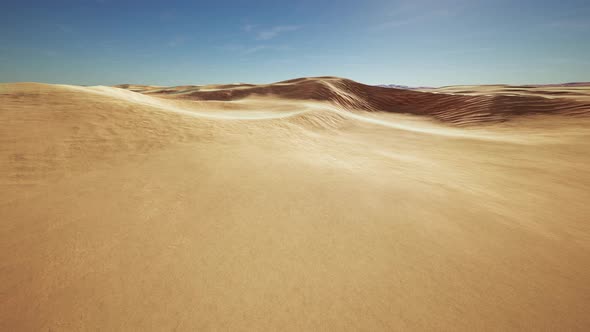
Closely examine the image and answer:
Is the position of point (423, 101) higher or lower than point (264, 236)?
higher

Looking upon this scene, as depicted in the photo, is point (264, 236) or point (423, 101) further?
point (423, 101)

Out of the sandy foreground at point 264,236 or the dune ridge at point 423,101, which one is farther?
the dune ridge at point 423,101

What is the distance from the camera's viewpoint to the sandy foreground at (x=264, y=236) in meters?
1.38

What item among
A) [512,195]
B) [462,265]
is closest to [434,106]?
[512,195]

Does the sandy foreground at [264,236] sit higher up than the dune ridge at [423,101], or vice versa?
the dune ridge at [423,101]

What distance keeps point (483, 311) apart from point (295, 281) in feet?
4.10

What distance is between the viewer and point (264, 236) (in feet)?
6.81

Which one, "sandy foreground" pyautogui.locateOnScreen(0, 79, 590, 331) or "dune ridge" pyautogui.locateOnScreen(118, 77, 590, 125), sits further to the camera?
"dune ridge" pyautogui.locateOnScreen(118, 77, 590, 125)

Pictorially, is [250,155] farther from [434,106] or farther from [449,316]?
[434,106]

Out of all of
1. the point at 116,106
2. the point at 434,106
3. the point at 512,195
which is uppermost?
the point at 434,106

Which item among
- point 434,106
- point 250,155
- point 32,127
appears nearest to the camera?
point 32,127

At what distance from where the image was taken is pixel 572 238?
2.25 m

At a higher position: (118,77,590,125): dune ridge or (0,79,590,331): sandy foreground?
(118,77,590,125): dune ridge

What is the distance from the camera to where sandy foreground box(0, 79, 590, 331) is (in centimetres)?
138
